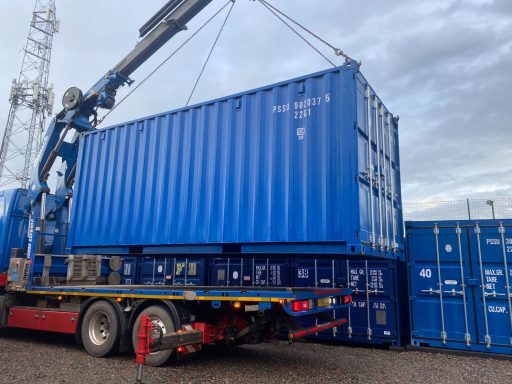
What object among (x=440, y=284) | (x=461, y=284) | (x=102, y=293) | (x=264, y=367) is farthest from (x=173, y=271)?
(x=461, y=284)

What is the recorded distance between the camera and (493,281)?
24.5 feet

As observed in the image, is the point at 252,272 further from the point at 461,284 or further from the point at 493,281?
the point at 493,281

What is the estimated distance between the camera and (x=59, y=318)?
25.0 feet

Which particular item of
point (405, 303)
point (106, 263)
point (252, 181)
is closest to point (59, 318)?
point (106, 263)

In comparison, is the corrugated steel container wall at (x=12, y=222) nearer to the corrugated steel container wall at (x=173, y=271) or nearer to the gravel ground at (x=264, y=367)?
the gravel ground at (x=264, y=367)

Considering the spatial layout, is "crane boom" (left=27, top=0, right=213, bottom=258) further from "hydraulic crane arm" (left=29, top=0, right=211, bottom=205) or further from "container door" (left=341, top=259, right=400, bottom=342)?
"container door" (left=341, top=259, right=400, bottom=342)

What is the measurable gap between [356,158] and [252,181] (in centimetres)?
177

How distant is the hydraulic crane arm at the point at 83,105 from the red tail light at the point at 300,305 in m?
6.97

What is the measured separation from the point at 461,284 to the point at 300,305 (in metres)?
3.93

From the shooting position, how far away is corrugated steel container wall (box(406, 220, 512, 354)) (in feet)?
24.1

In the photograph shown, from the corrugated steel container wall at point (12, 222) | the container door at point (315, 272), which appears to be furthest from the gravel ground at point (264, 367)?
the corrugated steel container wall at point (12, 222)

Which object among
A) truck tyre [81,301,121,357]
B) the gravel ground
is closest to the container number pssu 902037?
the gravel ground

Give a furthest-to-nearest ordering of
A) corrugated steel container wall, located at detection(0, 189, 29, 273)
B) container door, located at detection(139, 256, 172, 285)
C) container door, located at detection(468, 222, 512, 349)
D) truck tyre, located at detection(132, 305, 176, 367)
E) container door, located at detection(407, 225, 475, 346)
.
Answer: container door, located at detection(139, 256, 172, 285), corrugated steel container wall, located at detection(0, 189, 29, 273), container door, located at detection(407, 225, 475, 346), container door, located at detection(468, 222, 512, 349), truck tyre, located at detection(132, 305, 176, 367)

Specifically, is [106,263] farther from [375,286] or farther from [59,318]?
[375,286]
